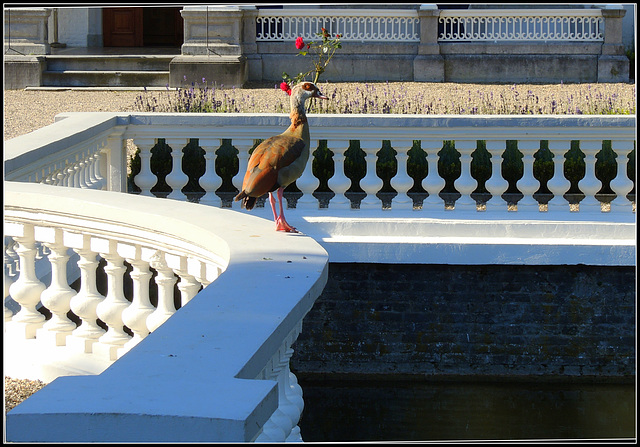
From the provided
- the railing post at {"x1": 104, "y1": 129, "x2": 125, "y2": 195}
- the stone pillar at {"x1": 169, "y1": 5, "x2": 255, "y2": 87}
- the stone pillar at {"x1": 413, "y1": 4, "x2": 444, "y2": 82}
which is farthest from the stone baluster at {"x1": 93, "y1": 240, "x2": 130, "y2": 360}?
the stone pillar at {"x1": 413, "y1": 4, "x2": 444, "y2": 82}

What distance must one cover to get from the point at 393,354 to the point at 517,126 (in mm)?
1874

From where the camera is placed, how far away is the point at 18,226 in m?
4.60

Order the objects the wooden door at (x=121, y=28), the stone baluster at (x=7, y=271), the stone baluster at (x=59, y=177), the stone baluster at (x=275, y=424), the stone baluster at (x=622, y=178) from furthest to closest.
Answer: the wooden door at (x=121, y=28), the stone baluster at (x=622, y=178), the stone baluster at (x=59, y=177), the stone baluster at (x=7, y=271), the stone baluster at (x=275, y=424)

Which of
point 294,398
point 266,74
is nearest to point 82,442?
point 294,398

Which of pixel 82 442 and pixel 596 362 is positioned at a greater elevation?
pixel 82 442

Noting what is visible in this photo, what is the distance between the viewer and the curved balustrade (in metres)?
2.06

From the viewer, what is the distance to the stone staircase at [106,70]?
1920cm

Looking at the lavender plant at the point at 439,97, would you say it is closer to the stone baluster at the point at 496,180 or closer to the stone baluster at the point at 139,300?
the stone baluster at the point at 496,180

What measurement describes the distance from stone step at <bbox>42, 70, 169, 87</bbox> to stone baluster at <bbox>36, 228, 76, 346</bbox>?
588 inches

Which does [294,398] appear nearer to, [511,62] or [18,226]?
[18,226]

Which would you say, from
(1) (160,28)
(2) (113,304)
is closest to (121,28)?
(1) (160,28)

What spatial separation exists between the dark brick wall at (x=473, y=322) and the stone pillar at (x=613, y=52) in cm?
1463

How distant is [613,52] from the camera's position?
20.3 m

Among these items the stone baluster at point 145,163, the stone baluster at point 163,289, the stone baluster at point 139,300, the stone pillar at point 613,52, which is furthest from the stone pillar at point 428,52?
the stone baluster at point 163,289
